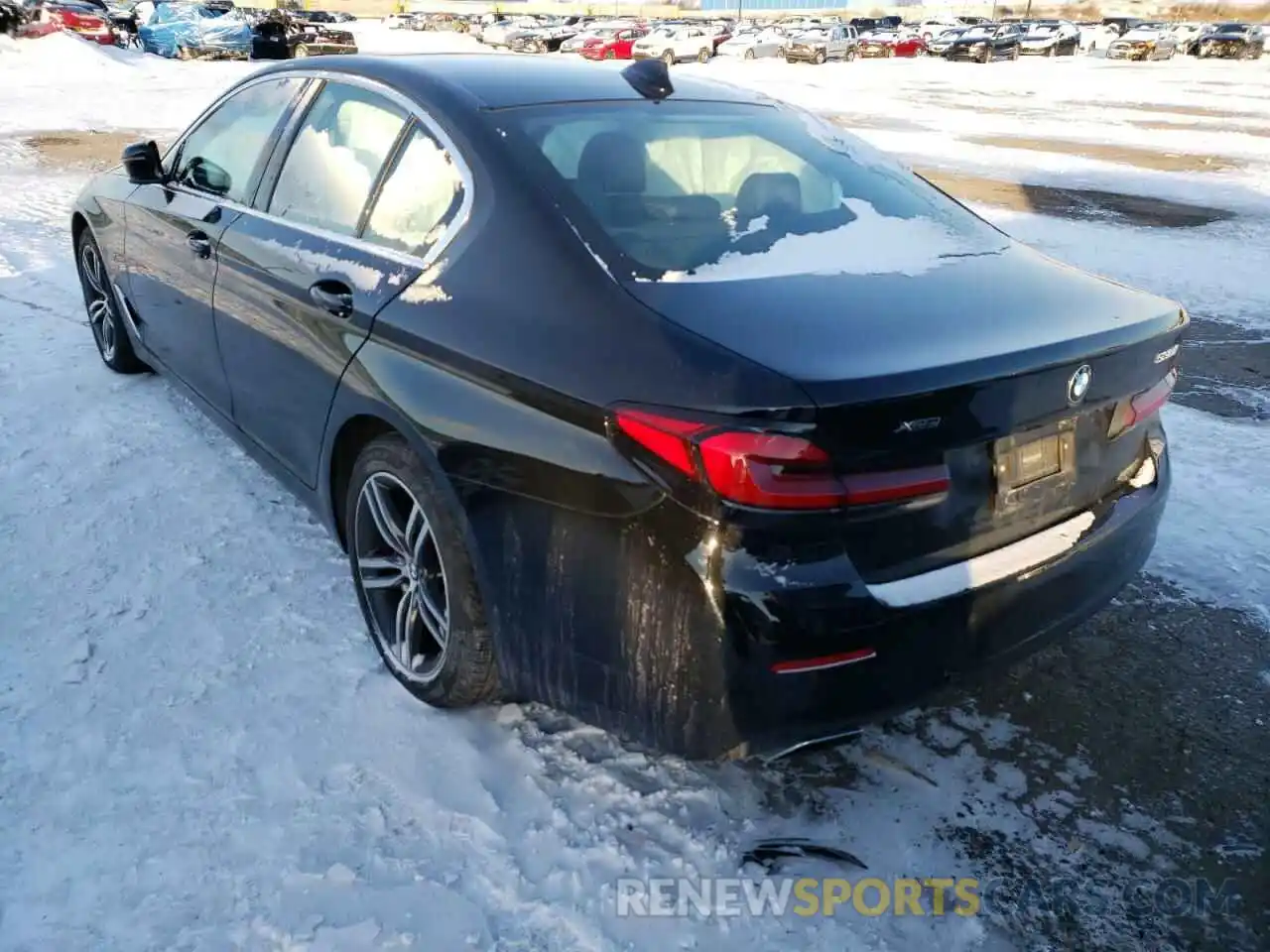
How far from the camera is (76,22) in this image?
2561 cm

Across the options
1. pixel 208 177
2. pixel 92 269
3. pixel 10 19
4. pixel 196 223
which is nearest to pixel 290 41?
pixel 10 19

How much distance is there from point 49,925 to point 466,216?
1792 millimetres

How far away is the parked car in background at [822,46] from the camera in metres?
37.8

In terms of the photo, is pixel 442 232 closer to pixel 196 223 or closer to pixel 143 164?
pixel 196 223

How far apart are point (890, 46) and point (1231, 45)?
15868mm

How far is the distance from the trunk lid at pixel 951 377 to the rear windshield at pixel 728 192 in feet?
0.56

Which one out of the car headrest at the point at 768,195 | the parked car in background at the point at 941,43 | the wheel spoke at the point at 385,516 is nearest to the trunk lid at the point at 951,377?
the car headrest at the point at 768,195

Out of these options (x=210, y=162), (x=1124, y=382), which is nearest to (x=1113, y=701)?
(x=1124, y=382)

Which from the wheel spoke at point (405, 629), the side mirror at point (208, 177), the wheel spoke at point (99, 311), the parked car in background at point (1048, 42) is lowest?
the wheel spoke at point (405, 629)

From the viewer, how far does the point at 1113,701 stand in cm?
278

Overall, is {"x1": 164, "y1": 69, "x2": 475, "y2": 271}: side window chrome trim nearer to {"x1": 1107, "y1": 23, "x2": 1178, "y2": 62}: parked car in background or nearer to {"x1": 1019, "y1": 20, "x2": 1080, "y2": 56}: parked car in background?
{"x1": 1019, "y1": 20, "x2": 1080, "y2": 56}: parked car in background

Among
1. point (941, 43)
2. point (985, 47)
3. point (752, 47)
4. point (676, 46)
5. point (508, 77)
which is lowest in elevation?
point (508, 77)

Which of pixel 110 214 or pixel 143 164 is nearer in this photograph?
pixel 143 164

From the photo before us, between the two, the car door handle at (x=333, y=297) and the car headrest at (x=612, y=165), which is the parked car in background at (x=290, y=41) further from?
the car headrest at (x=612, y=165)
